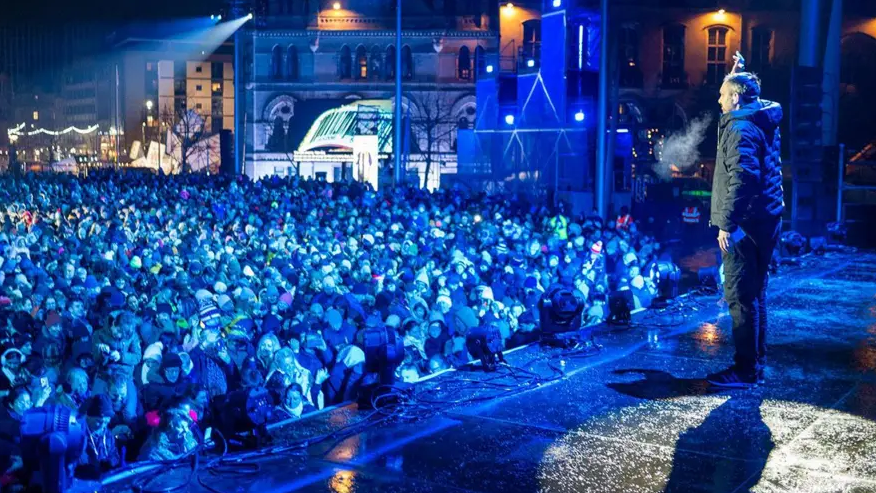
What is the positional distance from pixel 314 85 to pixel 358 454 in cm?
5500

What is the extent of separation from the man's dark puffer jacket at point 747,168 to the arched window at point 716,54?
162 feet

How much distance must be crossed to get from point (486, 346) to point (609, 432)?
5.32 ft

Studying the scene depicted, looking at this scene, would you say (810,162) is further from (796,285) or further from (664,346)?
(664,346)

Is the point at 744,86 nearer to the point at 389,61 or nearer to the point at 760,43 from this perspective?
the point at 760,43

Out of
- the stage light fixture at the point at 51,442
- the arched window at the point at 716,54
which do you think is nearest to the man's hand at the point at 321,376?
the stage light fixture at the point at 51,442

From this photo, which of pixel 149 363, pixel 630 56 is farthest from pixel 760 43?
pixel 149 363

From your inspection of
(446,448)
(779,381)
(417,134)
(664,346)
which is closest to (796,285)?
(664,346)

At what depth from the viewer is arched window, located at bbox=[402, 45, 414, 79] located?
5750cm

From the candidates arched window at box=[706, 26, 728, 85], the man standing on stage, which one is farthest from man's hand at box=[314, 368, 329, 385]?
arched window at box=[706, 26, 728, 85]

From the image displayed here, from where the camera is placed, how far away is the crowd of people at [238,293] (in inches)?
253

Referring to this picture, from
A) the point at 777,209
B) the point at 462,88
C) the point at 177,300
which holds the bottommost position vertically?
the point at 177,300

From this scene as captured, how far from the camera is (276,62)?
2313 inches

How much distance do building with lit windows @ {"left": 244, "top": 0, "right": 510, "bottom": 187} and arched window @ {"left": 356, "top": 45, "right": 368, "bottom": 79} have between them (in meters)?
0.06

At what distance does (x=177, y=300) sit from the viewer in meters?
9.96
